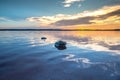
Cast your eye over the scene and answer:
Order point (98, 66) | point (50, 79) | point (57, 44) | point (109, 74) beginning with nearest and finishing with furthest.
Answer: point (50, 79) < point (109, 74) < point (98, 66) < point (57, 44)

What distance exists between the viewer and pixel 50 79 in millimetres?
18844

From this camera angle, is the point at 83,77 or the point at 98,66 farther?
the point at 98,66

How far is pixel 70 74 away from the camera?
2094 centimetres

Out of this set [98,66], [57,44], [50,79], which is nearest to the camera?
[50,79]

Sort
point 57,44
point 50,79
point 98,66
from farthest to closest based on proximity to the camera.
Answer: point 57,44 → point 98,66 → point 50,79

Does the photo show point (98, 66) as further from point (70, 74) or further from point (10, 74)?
point (10, 74)

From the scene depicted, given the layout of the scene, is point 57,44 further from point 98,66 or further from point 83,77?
point 83,77

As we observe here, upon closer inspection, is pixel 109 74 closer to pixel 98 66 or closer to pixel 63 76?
pixel 98 66

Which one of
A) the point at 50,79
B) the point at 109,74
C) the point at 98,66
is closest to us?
the point at 50,79

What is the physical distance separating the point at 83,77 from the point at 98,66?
6.44m

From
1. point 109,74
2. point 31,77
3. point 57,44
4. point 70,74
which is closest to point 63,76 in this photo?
point 70,74

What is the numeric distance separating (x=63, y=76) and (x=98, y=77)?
4.67 metres

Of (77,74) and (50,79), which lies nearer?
(50,79)

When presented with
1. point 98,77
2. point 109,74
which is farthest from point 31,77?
point 109,74
